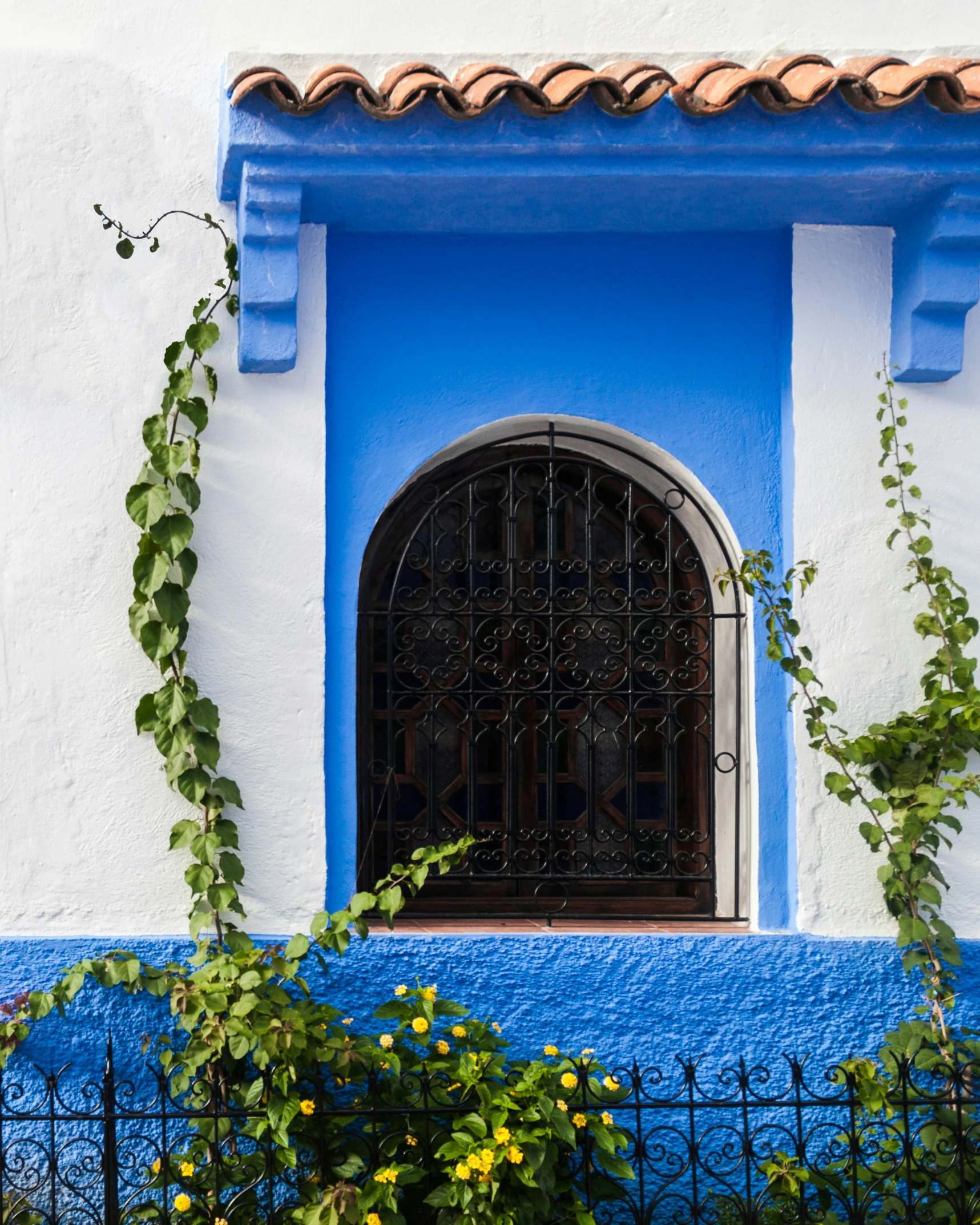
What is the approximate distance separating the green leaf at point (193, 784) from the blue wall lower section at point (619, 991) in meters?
0.46

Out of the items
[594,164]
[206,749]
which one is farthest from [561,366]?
[206,749]

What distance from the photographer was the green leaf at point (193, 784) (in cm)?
351

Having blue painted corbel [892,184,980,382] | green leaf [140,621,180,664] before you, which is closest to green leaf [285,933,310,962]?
green leaf [140,621,180,664]

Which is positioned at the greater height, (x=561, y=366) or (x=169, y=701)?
(x=561, y=366)

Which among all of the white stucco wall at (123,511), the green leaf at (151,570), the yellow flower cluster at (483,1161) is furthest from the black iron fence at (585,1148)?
the green leaf at (151,570)

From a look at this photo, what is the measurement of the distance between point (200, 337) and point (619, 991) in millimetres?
2310

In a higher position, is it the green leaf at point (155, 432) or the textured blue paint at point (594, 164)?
the textured blue paint at point (594, 164)

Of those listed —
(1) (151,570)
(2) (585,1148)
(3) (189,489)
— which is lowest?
(2) (585,1148)

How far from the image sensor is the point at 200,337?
3631mm

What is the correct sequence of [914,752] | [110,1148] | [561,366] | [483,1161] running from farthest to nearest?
[561,366]
[914,752]
[110,1148]
[483,1161]

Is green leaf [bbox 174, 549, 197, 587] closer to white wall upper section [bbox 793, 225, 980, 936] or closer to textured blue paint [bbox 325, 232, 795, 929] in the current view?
textured blue paint [bbox 325, 232, 795, 929]

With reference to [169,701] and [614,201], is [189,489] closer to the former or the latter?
[169,701]

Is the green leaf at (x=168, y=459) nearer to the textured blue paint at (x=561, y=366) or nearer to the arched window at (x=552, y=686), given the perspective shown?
the textured blue paint at (x=561, y=366)

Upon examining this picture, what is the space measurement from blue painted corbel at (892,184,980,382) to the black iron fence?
2.08 metres
